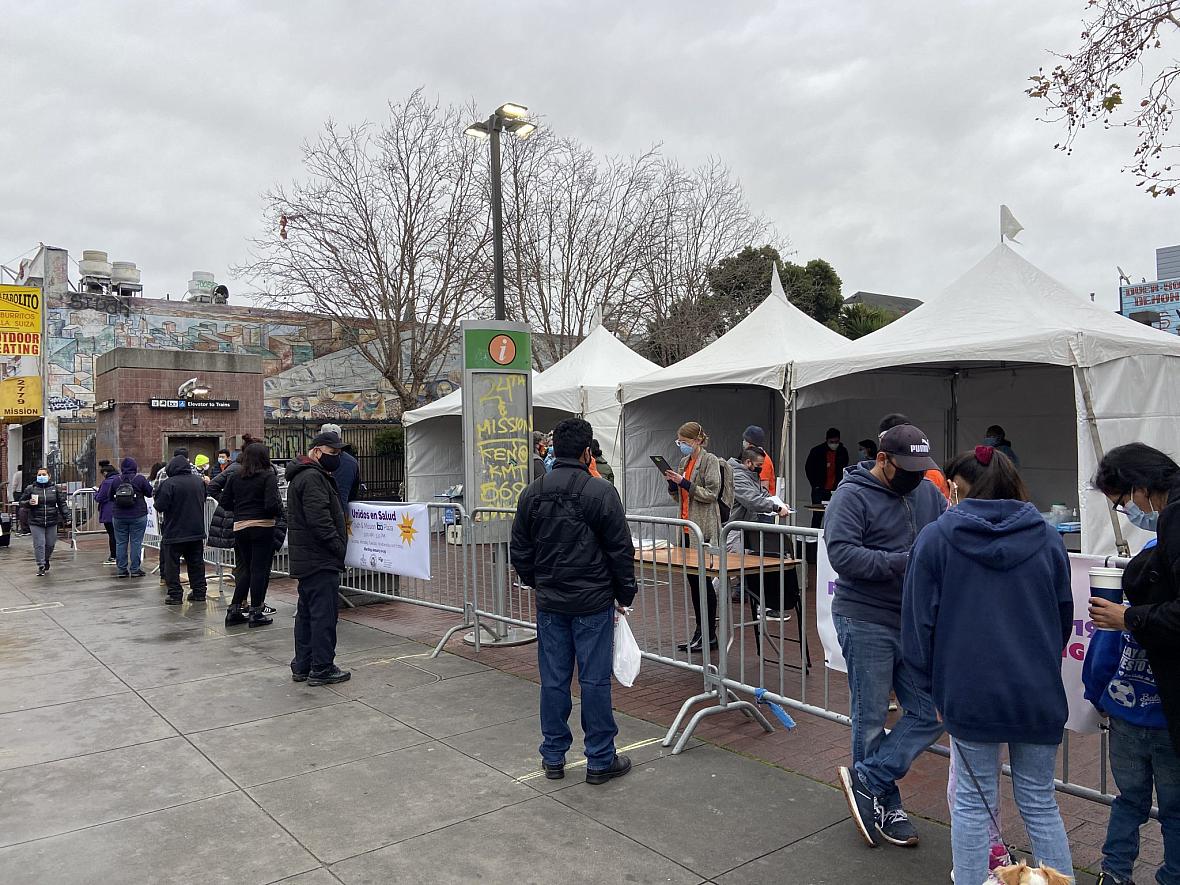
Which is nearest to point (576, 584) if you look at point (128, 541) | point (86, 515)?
point (128, 541)

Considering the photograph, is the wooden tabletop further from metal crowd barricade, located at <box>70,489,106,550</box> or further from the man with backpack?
metal crowd barricade, located at <box>70,489,106,550</box>

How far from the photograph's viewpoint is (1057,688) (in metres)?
2.97

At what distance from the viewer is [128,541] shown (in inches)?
505

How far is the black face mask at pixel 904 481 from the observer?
149 inches

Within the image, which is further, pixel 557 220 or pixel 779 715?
pixel 557 220

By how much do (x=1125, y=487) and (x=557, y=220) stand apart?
21199 millimetres

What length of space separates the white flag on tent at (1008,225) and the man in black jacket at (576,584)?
28.3ft

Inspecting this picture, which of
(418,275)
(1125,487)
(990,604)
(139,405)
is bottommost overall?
(990,604)

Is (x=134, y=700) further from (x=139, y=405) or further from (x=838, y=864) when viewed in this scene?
(x=139, y=405)

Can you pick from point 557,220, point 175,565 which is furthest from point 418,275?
point 175,565

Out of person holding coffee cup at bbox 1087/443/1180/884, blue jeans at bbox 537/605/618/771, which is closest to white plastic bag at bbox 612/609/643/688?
blue jeans at bbox 537/605/618/771

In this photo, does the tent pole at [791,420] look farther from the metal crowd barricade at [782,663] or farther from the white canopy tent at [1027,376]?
the metal crowd barricade at [782,663]

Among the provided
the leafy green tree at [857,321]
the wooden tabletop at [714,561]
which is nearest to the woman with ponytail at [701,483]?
the wooden tabletop at [714,561]

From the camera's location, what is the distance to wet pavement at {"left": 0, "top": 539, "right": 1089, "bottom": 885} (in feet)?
12.3
